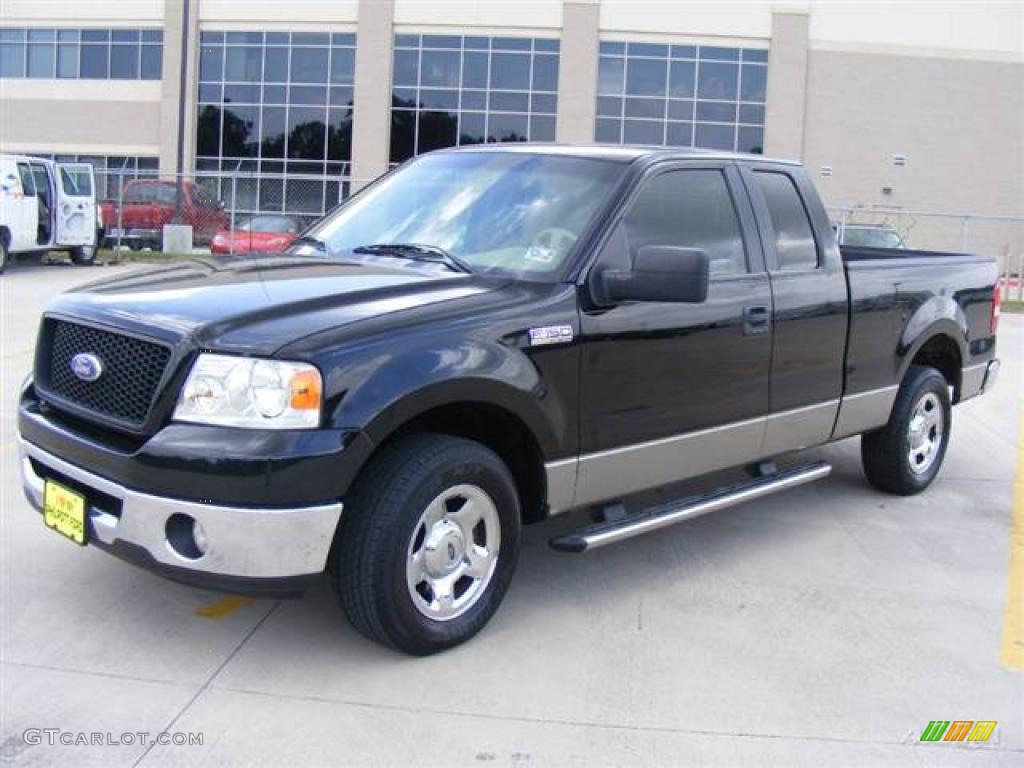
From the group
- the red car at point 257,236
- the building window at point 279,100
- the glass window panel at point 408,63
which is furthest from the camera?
the building window at point 279,100

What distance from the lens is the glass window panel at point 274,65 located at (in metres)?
37.7

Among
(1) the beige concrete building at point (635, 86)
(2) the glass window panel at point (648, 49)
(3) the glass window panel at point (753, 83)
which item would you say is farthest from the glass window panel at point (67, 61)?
(3) the glass window panel at point (753, 83)

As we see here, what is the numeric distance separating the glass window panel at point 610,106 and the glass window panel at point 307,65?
32.1ft

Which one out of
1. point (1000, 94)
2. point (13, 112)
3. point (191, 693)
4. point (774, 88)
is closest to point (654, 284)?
point (191, 693)

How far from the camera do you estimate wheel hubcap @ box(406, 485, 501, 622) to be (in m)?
3.88

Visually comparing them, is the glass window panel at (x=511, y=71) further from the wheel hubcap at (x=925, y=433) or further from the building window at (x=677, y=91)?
the wheel hubcap at (x=925, y=433)

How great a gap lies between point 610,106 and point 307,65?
10.8m

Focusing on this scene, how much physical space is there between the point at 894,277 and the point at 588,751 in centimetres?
374

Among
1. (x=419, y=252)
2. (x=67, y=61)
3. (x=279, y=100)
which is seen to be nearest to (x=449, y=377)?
(x=419, y=252)

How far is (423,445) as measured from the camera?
385 cm

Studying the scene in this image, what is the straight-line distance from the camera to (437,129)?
123ft

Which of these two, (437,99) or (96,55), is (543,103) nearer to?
(437,99)

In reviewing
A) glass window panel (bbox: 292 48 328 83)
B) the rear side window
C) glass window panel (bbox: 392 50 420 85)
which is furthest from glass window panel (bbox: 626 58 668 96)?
the rear side window

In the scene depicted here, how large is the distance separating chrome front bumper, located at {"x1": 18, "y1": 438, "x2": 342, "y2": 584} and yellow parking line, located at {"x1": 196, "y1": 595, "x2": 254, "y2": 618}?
78cm
